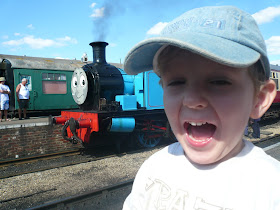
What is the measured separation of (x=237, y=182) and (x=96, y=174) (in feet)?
13.9

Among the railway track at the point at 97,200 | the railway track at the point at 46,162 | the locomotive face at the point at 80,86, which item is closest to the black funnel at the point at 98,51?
the locomotive face at the point at 80,86

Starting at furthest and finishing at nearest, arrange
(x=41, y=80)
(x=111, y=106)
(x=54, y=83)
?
1. (x=54, y=83)
2. (x=41, y=80)
3. (x=111, y=106)

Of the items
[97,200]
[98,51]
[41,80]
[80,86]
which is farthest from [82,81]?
[41,80]

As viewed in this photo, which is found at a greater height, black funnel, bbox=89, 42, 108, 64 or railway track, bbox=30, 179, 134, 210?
black funnel, bbox=89, 42, 108, 64

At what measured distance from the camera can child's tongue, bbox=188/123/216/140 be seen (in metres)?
0.85

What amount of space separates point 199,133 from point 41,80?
1080cm

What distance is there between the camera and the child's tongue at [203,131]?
855 millimetres

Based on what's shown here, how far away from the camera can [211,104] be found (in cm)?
80

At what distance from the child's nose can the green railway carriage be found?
10592mm

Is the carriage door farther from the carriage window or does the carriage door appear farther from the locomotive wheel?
the locomotive wheel

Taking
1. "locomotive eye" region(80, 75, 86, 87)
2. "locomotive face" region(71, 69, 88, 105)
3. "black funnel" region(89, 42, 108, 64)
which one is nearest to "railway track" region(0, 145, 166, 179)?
"locomotive face" region(71, 69, 88, 105)

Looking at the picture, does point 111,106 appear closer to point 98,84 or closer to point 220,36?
point 98,84

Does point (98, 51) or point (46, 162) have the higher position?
point (98, 51)

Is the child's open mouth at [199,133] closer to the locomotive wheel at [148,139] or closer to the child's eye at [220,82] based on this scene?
the child's eye at [220,82]
